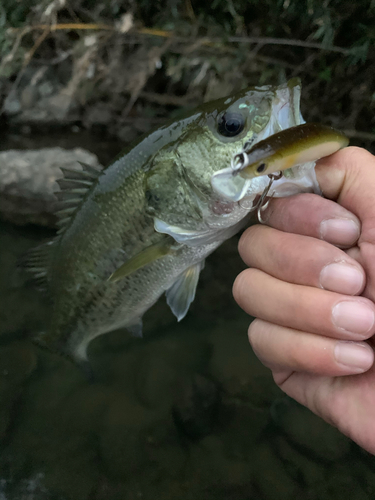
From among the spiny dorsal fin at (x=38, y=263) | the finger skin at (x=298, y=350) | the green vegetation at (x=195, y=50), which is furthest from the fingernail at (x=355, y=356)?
the green vegetation at (x=195, y=50)

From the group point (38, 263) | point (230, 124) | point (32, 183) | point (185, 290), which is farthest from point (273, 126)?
point (32, 183)

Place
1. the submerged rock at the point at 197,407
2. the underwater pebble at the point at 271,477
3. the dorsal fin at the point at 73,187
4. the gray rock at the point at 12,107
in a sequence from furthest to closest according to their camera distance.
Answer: the gray rock at the point at 12,107 → the submerged rock at the point at 197,407 → the underwater pebble at the point at 271,477 → the dorsal fin at the point at 73,187

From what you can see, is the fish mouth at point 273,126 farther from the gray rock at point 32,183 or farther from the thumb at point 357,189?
the gray rock at point 32,183

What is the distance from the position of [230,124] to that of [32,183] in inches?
71.8

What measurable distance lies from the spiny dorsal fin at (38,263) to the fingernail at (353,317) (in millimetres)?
1097

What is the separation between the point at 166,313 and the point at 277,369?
1207 millimetres

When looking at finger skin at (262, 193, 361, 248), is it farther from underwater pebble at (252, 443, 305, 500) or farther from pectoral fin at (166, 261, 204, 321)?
underwater pebble at (252, 443, 305, 500)

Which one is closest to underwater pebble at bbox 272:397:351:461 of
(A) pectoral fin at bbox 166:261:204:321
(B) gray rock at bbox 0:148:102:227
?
(A) pectoral fin at bbox 166:261:204:321

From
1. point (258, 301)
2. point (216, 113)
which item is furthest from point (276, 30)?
point (258, 301)

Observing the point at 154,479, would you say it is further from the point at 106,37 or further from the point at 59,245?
the point at 106,37

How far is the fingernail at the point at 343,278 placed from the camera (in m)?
→ 0.69

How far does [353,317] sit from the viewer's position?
2.19 ft

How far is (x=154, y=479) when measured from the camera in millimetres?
1519

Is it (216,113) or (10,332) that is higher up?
(216,113)
